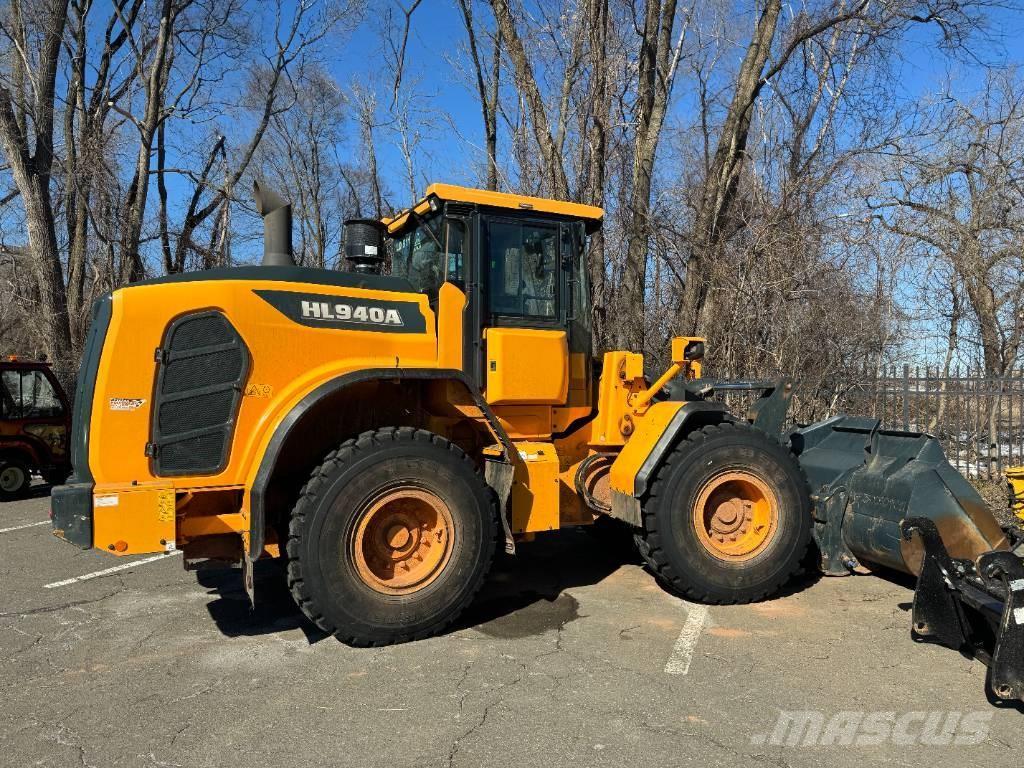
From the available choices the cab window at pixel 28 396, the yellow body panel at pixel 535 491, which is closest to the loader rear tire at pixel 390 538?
the yellow body panel at pixel 535 491

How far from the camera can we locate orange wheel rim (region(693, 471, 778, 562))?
5.05 metres

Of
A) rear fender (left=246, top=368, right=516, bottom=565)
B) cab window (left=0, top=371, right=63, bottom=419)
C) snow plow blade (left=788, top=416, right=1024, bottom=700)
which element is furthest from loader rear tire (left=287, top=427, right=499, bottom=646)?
cab window (left=0, top=371, right=63, bottom=419)

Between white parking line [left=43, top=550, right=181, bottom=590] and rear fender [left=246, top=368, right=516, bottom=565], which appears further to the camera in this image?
white parking line [left=43, top=550, right=181, bottom=590]

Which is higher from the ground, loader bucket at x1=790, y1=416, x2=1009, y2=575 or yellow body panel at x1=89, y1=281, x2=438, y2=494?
yellow body panel at x1=89, y1=281, x2=438, y2=494

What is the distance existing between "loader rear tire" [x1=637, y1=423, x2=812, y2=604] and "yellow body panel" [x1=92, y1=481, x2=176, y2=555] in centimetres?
294

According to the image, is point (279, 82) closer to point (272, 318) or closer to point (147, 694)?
point (272, 318)

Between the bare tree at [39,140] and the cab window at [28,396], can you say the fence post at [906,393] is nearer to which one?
the cab window at [28,396]

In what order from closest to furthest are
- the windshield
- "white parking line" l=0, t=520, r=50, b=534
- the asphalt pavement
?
the asphalt pavement < the windshield < "white parking line" l=0, t=520, r=50, b=534

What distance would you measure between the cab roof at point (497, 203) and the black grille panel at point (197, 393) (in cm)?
166

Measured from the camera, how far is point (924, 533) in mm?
3949

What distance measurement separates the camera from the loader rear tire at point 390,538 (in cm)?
406

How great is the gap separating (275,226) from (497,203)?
1560 mm

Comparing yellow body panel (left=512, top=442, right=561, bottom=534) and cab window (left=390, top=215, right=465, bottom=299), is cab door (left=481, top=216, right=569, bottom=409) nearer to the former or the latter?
cab window (left=390, top=215, right=465, bottom=299)

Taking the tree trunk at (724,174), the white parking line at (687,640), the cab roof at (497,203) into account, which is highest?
the tree trunk at (724,174)
